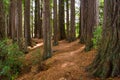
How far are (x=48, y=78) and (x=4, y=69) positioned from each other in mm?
2008

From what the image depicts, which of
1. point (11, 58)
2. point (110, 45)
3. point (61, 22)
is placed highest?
point (61, 22)

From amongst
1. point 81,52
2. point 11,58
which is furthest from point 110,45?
point 11,58

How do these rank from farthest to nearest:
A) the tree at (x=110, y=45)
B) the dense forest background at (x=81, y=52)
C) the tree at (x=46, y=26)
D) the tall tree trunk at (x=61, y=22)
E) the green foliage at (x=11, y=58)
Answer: the tall tree trunk at (x=61, y=22)
the tree at (x=46, y=26)
the green foliage at (x=11, y=58)
the dense forest background at (x=81, y=52)
the tree at (x=110, y=45)

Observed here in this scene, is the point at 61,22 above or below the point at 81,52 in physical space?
above

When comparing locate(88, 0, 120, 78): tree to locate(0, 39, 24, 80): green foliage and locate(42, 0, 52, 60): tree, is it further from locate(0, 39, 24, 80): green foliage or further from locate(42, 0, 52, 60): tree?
locate(42, 0, 52, 60): tree

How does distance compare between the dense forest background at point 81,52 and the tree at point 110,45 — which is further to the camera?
the dense forest background at point 81,52

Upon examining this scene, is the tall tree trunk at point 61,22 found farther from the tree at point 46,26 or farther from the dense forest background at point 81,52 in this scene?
the tree at point 46,26

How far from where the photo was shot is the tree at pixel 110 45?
6.29 m

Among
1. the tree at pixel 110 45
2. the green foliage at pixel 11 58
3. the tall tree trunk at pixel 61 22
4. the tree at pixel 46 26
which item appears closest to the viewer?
the tree at pixel 110 45

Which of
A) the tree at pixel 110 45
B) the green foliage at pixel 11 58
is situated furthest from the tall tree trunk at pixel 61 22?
the tree at pixel 110 45

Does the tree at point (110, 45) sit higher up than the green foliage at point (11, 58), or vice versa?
the tree at point (110, 45)

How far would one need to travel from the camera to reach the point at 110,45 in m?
6.46

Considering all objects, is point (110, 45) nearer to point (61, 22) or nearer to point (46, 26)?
point (46, 26)

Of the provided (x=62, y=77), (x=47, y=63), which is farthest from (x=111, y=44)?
(x=47, y=63)
